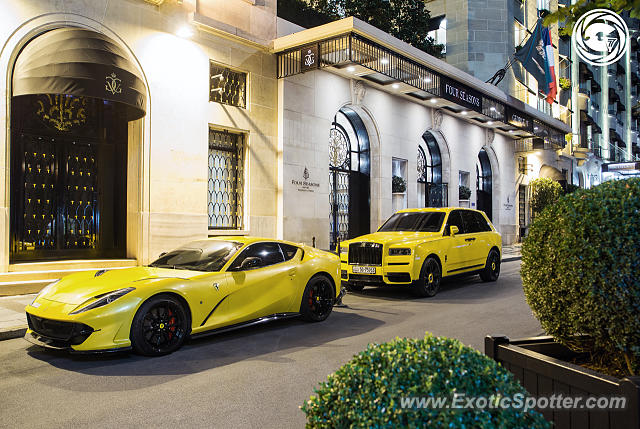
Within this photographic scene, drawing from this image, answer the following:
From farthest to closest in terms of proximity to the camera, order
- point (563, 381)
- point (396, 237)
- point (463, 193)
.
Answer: point (463, 193), point (396, 237), point (563, 381)

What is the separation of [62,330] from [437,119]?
71.3ft

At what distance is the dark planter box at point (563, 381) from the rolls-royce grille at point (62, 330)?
455cm

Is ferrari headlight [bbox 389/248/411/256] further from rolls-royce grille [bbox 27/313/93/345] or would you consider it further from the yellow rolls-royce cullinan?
rolls-royce grille [bbox 27/313/93/345]

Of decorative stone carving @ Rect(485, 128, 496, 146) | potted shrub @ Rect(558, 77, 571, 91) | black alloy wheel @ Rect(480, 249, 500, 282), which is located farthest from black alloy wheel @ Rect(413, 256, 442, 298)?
potted shrub @ Rect(558, 77, 571, 91)

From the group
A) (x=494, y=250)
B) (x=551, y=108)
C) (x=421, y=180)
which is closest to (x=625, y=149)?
(x=551, y=108)

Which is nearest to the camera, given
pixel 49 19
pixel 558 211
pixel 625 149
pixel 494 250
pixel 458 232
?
pixel 558 211

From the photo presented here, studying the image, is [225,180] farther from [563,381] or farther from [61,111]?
[563,381]

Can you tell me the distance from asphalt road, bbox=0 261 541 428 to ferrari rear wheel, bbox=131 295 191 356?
175 mm

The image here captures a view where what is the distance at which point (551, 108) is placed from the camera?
122 ft

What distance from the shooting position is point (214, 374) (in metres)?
5.53

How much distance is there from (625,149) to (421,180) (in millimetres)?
55239

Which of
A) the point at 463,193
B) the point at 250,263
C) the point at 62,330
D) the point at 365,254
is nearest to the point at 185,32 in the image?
the point at 365,254

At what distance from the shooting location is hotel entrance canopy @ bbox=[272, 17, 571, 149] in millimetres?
15617

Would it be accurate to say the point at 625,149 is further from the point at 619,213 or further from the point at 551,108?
the point at 619,213
